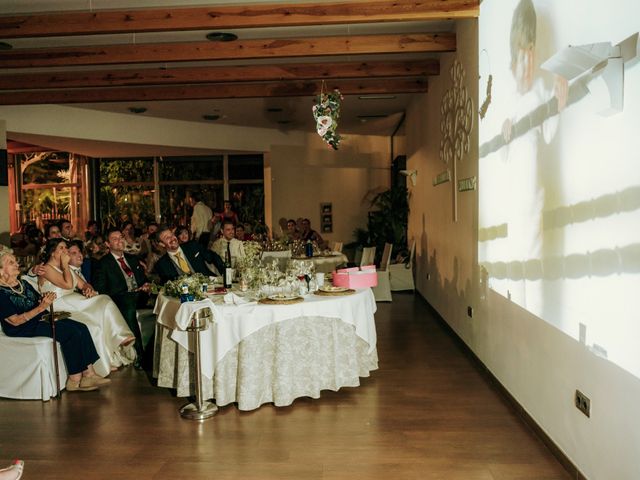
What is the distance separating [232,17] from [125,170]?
434 inches

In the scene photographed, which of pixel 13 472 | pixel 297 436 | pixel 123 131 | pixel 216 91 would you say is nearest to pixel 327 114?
pixel 297 436

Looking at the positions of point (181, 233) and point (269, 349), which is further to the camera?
point (181, 233)

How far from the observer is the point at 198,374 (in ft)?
14.1

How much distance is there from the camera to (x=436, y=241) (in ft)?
27.2

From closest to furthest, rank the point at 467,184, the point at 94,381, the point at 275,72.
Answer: the point at 94,381
the point at 467,184
the point at 275,72

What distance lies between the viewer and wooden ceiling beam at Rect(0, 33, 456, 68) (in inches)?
261

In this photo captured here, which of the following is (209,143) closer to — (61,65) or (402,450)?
(61,65)

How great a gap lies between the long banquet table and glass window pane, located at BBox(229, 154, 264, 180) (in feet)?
Answer: 35.4

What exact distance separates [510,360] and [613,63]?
2.59 m

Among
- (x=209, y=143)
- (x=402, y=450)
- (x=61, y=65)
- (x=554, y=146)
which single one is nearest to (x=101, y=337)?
(x=402, y=450)

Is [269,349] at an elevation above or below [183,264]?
below

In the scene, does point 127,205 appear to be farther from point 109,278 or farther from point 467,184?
point 467,184

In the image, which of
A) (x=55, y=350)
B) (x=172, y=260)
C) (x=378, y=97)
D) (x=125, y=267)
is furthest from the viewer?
(x=378, y=97)

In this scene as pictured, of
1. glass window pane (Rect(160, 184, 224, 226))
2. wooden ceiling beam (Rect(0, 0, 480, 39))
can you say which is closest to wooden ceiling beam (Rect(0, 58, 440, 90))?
wooden ceiling beam (Rect(0, 0, 480, 39))
